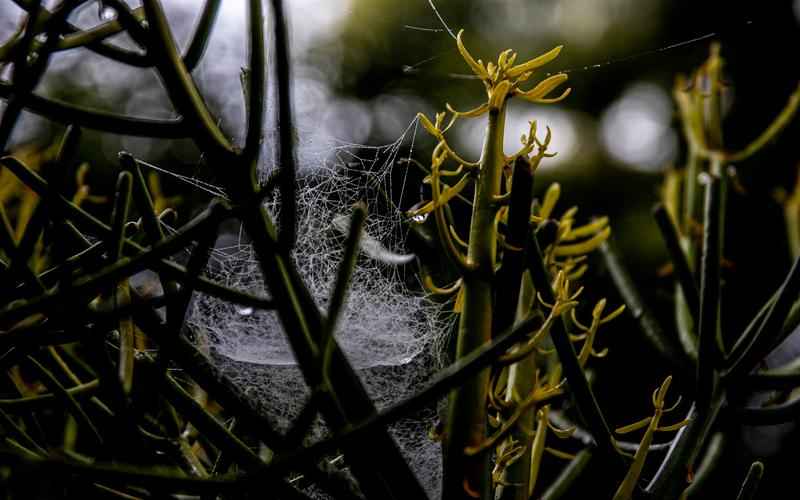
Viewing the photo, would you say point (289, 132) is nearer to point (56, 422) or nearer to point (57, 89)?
point (56, 422)

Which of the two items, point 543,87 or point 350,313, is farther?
point 350,313

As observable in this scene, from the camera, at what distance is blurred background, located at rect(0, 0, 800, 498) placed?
5.47ft

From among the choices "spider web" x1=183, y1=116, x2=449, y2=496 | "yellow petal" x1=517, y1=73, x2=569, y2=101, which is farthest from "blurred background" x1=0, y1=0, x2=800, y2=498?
"yellow petal" x1=517, y1=73, x2=569, y2=101

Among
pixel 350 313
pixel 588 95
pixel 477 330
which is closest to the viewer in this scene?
pixel 477 330

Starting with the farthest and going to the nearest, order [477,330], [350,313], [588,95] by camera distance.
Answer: [588,95] → [350,313] → [477,330]

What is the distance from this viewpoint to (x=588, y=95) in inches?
142

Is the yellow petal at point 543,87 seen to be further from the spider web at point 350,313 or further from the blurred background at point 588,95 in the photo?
the blurred background at point 588,95

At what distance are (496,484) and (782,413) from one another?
28 cm

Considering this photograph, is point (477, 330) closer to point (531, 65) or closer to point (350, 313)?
point (531, 65)

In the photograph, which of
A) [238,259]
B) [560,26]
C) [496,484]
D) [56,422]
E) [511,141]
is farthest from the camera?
[560,26]

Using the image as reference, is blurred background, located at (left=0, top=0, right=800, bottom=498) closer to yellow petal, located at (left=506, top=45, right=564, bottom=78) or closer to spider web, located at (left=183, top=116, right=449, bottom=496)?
spider web, located at (left=183, top=116, right=449, bottom=496)

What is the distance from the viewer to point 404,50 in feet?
9.33

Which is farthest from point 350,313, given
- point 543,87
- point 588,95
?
point 588,95

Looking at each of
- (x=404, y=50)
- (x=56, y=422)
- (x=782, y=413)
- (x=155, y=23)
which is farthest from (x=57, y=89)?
(x=782, y=413)
